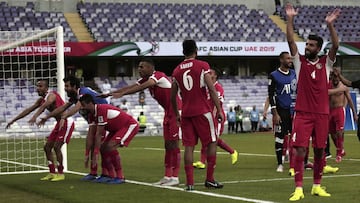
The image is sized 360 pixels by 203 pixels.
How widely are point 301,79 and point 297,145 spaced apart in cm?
93

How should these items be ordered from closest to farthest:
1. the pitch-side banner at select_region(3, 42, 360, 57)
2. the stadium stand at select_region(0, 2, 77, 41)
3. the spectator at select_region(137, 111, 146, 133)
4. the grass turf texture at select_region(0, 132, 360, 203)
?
1. the grass turf texture at select_region(0, 132, 360, 203)
2. the spectator at select_region(137, 111, 146, 133)
3. the pitch-side banner at select_region(3, 42, 360, 57)
4. the stadium stand at select_region(0, 2, 77, 41)

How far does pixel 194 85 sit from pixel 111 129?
8.34 feet

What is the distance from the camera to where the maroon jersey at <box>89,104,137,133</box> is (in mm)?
12789

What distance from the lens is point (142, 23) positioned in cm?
4709

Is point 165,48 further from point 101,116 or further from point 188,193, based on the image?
point 188,193

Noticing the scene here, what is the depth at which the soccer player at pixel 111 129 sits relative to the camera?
503 inches

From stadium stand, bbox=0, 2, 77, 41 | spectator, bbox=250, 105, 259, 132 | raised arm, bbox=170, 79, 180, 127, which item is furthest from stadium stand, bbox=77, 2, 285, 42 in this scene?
raised arm, bbox=170, 79, 180, 127

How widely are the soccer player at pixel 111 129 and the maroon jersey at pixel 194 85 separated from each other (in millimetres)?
2099

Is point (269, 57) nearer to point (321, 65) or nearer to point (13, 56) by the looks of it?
point (13, 56)

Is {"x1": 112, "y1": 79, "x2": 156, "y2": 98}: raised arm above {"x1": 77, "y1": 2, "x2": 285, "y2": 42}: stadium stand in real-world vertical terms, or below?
below

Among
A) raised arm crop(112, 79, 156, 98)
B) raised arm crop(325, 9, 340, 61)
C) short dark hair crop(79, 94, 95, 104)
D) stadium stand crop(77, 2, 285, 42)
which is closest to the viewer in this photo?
raised arm crop(325, 9, 340, 61)

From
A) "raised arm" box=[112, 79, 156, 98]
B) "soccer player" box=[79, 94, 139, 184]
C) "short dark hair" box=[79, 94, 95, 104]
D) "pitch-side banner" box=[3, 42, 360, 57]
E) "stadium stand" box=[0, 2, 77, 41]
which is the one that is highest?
"stadium stand" box=[0, 2, 77, 41]

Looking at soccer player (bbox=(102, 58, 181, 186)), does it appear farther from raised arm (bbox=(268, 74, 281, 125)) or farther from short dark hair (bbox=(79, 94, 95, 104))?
raised arm (bbox=(268, 74, 281, 125))

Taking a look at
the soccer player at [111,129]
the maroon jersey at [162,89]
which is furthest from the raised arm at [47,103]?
the maroon jersey at [162,89]
